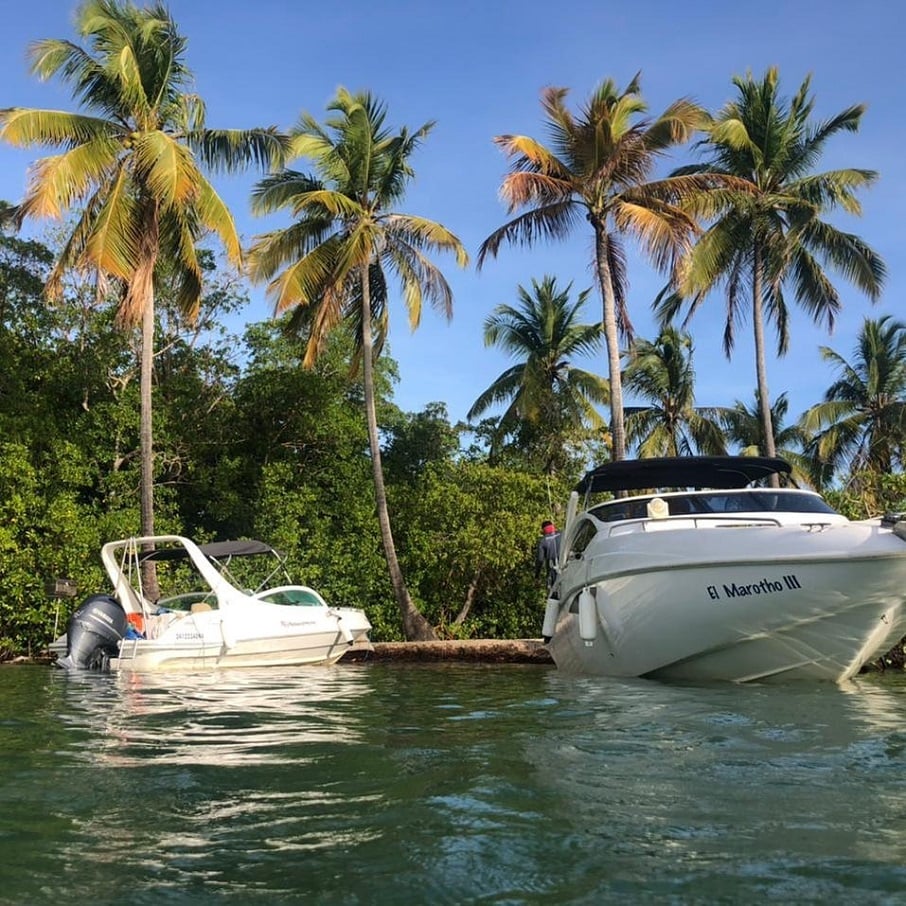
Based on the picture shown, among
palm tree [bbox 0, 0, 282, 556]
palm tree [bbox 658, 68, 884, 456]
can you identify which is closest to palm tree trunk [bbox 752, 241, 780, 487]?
palm tree [bbox 658, 68, 884, 456]

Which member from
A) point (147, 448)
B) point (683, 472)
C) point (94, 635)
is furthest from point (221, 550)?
point (683, 472)

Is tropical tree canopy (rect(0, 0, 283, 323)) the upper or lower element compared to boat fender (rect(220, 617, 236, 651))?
upper

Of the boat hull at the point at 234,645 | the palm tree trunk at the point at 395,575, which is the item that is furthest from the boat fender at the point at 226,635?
the palm tree trunk at the point at 395,575

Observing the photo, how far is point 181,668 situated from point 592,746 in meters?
9.44

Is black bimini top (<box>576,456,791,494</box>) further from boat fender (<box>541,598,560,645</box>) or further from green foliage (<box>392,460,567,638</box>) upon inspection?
green foliage (<box>392,460,567,638</box>)

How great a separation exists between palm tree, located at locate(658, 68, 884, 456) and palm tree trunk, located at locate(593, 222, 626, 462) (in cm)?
215

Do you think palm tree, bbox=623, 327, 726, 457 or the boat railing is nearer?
the boat railing

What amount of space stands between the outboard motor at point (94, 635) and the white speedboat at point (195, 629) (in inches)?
0.6

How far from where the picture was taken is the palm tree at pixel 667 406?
32500 mm

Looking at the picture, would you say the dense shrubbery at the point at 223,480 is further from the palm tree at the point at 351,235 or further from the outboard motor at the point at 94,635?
the outboard motor at the point at 94,635

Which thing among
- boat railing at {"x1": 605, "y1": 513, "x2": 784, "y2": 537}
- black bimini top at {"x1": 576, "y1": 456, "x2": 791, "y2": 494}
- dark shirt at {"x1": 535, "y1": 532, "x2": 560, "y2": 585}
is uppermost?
black bimini top at {"x1": 576, "y1": 456, "x2": 791, "y2": 494}

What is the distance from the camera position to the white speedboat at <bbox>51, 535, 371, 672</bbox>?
43.5 feet

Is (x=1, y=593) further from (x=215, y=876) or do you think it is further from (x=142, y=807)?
(x=215, y=876)

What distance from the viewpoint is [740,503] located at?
1098 cm
